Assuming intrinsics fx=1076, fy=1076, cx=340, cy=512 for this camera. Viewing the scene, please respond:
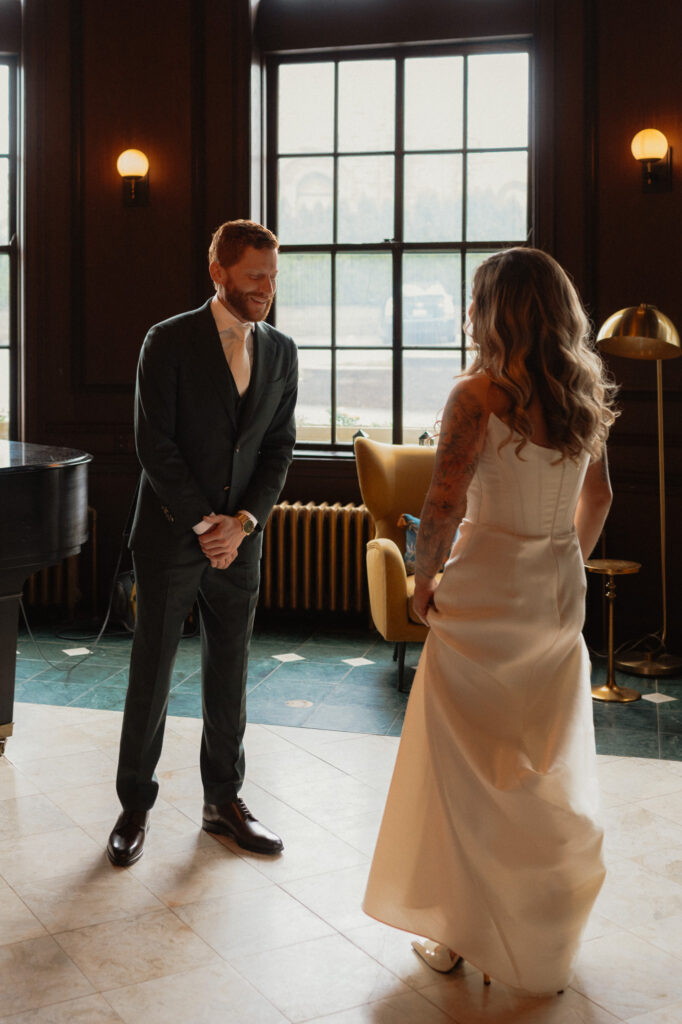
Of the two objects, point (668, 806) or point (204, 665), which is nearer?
point (204, 665)

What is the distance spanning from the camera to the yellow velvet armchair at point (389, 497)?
4.63 metres

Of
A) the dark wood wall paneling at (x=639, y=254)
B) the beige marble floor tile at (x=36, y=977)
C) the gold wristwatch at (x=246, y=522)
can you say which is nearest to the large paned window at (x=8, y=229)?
the dark wood wall paneling at (x=639, y=254)

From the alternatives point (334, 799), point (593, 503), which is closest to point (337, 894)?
point (334, 799)

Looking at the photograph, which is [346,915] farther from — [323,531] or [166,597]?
[323,531]

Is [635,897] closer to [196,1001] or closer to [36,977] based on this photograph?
[196,1001]

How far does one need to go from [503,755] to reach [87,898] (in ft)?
3.90

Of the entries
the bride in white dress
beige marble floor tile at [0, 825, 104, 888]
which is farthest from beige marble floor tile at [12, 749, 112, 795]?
the bride in white dress

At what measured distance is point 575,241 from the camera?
553cm

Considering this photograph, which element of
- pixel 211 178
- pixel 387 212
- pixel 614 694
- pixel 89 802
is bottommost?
pixel 89 802

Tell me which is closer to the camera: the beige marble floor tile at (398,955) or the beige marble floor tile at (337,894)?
the beige marble floor tile at (398,955)

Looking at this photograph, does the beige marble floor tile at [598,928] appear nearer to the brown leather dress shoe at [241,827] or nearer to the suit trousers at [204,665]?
the brown leather dress shoe at [241,827]

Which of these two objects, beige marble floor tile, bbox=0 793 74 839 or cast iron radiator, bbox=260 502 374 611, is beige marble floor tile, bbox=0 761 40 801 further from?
cast iron radiator, bbox=260 502 374 611

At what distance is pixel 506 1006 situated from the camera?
2.25 m

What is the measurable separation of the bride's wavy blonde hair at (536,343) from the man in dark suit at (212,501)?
873mm
